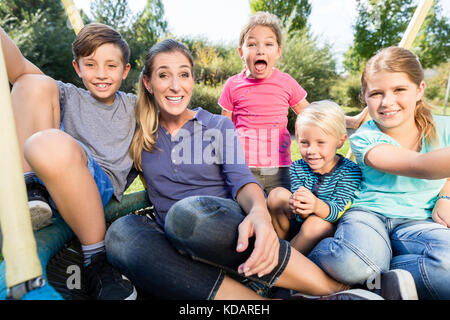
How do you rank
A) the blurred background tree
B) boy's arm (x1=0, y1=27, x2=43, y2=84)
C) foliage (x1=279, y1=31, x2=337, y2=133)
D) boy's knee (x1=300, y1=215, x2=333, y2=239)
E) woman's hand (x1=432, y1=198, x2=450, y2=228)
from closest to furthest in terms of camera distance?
woman's hand (x1=432, y1=198, x2=450, y2=228) → boy's knee (x1=300, y1=215, x2=333, y2=239) → boy's arm (x1=0, y1=27, x2=43, y2=84) → foliage (x1=279, y1=31, x2=337, y2=133) → the blurred background tree

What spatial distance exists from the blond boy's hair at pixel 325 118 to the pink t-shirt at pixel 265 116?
498 millimetres

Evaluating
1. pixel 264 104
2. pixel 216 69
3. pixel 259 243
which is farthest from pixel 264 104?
pixel 216 69

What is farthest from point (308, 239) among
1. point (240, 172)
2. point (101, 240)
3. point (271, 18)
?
point (271, 18)

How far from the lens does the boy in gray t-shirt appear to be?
4.01 ft

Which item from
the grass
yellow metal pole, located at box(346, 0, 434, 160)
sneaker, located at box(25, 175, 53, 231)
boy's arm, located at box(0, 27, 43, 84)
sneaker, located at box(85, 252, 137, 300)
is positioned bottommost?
the grass

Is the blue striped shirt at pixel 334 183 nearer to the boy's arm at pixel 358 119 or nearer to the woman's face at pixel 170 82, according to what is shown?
the boy's arm at pixel 358 119

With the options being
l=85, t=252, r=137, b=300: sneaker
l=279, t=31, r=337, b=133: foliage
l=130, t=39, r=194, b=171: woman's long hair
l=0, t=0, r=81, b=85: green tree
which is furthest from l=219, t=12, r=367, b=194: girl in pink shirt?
l=0, t=0, r=81, b=85: green tree

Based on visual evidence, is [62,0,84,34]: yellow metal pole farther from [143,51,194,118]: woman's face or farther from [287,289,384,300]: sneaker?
[287,289,384,300]: sneaker

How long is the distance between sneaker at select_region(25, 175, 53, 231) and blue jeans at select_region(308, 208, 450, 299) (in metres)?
1.12

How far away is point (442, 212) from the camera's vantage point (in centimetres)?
136

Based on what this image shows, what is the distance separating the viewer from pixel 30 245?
0.91 metres

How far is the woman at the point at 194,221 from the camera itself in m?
1.12

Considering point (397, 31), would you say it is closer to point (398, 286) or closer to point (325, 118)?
point (325, 118)

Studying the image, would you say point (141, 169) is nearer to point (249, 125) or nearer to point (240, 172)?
point (240, 172)
